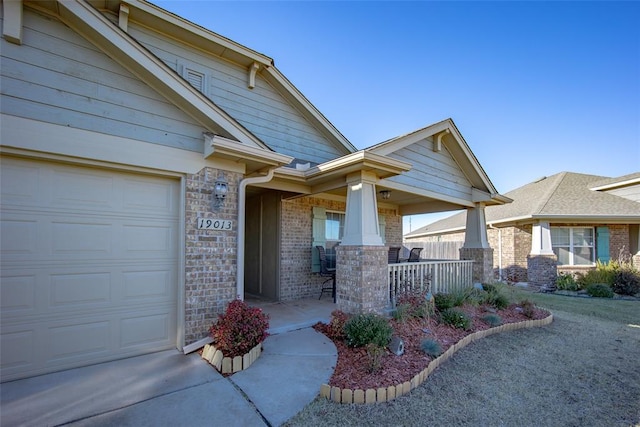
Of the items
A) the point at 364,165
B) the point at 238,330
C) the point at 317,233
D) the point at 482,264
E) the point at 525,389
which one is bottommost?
the point at 525,389

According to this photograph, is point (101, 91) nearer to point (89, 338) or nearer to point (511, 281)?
point (89, 338)

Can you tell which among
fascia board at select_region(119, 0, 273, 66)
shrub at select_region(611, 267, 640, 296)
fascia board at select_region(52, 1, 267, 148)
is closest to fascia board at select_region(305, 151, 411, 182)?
fascia board at select_region(52, 1, 267, 148)

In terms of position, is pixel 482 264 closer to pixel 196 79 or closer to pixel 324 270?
pixel 324 270

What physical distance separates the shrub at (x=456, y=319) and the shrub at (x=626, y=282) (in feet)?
30.8

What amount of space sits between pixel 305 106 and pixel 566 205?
12.0 meters

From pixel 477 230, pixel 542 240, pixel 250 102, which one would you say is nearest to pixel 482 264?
pixel 477 230

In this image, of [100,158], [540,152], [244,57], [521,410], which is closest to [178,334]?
[100,158]

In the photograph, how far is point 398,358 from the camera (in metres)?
4.24

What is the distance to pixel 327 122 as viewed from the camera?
8250 millimetres

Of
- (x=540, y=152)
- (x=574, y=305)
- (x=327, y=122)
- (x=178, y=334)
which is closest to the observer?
(x=178, y=334)

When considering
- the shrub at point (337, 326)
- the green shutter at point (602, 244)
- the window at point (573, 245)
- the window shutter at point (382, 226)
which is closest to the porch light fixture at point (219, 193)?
the shrub at point (337, 326)

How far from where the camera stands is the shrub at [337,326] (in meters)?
4.94

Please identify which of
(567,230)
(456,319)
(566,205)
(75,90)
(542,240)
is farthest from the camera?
(567,230)

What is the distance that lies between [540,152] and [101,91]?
1598 cm
